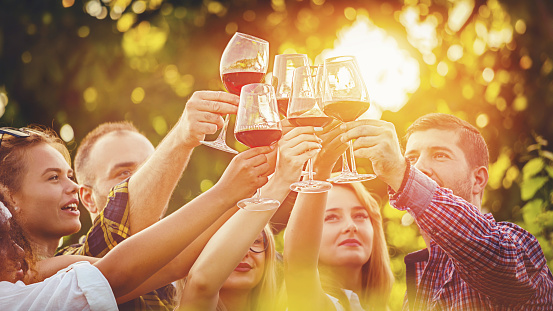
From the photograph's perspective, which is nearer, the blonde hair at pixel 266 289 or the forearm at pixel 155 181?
the forearm at pixel 155 181

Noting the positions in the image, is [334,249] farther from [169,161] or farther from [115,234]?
[115,234]

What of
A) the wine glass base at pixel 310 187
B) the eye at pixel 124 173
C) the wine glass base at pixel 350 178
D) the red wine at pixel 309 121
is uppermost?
the red wine at pixel 309 121

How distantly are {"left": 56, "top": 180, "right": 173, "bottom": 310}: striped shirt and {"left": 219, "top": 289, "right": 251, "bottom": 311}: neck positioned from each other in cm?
32

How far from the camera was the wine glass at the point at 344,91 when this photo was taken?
87.0 inches

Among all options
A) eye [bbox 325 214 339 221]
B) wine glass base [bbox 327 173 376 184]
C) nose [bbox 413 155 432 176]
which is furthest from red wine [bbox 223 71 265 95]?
eye [bbox 325 214 339 221]

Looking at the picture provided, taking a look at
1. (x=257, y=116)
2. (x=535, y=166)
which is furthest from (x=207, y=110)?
(x=535, y=166)

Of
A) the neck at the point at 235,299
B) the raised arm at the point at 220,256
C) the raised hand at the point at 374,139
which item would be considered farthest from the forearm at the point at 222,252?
the neck at the point at 235,299

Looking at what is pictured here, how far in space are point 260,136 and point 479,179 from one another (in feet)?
5.56

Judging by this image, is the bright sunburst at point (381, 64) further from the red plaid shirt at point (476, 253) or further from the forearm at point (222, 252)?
the forearm at point (222, 252)

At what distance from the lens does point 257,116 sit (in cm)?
216

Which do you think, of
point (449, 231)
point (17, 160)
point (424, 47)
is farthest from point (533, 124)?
point (17, 160)

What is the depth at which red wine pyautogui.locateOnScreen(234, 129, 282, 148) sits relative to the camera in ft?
7.15

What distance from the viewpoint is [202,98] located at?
7.85 feet

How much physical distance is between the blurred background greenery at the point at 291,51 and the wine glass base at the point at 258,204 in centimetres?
294
